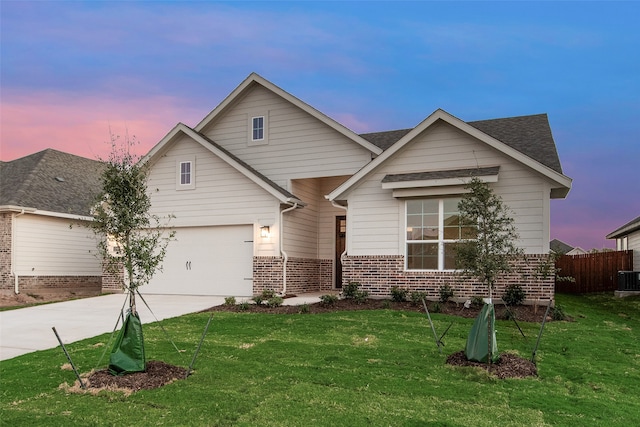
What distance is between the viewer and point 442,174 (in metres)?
12.9

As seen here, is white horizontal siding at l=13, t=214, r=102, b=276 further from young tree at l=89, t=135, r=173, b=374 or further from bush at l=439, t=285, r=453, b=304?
bush at l=439, t=285, r=453, b=304

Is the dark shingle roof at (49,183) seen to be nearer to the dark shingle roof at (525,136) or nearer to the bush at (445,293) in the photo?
the dark shingle roof at (525,136)

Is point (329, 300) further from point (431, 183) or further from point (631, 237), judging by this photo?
point (631, 237)

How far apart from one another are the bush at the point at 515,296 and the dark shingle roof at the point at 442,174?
292 centimetres

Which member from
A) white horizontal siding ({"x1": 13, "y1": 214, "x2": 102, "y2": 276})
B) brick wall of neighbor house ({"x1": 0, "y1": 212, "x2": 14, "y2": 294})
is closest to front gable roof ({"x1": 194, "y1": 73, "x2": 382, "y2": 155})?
white horizontal siding ({"x1": 13, "y1": 214, "x2": 102, "y2": 276})

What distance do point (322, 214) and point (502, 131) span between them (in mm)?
6783

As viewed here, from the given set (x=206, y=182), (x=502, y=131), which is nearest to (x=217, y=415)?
(x=206, y=182)

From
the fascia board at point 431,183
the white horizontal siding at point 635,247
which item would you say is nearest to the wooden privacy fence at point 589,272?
A: the white horizontal siding at point 635,247

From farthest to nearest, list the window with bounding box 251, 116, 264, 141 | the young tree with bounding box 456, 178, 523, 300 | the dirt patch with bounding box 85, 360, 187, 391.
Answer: the window with bounding box 251, 116, 264, 141
the young tree with bounding box 456, 178, 523, 300
the dirt patch with bounding box 85, 360, 187, 391

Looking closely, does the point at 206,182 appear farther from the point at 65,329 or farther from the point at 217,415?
the point at 217,415

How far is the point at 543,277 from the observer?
1181 cm

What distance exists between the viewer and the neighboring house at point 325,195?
41.4ft

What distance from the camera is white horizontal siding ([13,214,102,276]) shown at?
1827 cm

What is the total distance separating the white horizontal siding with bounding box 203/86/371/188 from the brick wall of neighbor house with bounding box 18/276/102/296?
8.13 m
